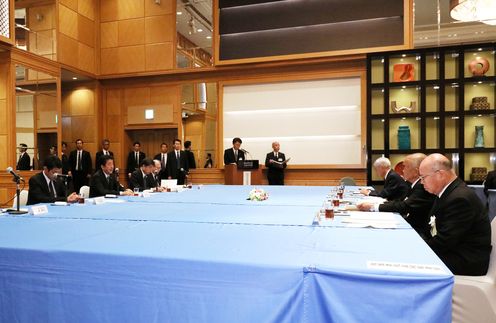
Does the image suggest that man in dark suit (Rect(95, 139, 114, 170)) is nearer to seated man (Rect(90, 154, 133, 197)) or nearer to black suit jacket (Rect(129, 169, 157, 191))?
black suit jacket (Rect(129, 169, 157, 191))

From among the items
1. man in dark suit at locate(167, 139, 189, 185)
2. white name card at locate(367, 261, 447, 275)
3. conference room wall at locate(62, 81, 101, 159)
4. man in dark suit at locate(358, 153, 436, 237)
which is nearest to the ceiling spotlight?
man in dark suit at locate(358, 153, 436, 237)

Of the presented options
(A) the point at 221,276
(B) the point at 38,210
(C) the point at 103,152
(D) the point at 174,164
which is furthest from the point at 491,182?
(C) the point at 103,152

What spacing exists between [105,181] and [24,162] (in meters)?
3.90

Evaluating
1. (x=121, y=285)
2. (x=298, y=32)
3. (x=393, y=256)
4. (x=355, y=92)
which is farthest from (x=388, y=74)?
(x=121, y=285)

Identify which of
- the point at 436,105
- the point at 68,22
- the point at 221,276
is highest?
the point at 68,22

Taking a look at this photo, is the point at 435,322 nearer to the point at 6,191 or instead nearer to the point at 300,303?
the point at 300,303

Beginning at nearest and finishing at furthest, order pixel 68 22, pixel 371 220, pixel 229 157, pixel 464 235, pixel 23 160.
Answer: pixel 464 235 → pixel 371 220 → pixel 23 160 → pixel 229 157 → pixel 68 22

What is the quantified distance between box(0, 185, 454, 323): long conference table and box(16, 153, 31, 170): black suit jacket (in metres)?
6.28

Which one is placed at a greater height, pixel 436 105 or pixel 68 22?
pixel 68 22

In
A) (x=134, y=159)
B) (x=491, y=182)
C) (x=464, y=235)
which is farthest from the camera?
(x=134, y=159)

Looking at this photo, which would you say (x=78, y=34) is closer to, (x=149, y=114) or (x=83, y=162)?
(x=149, y=114)

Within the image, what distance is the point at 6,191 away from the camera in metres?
7.12

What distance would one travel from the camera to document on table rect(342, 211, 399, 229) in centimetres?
216

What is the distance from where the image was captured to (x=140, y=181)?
18.0 feet
